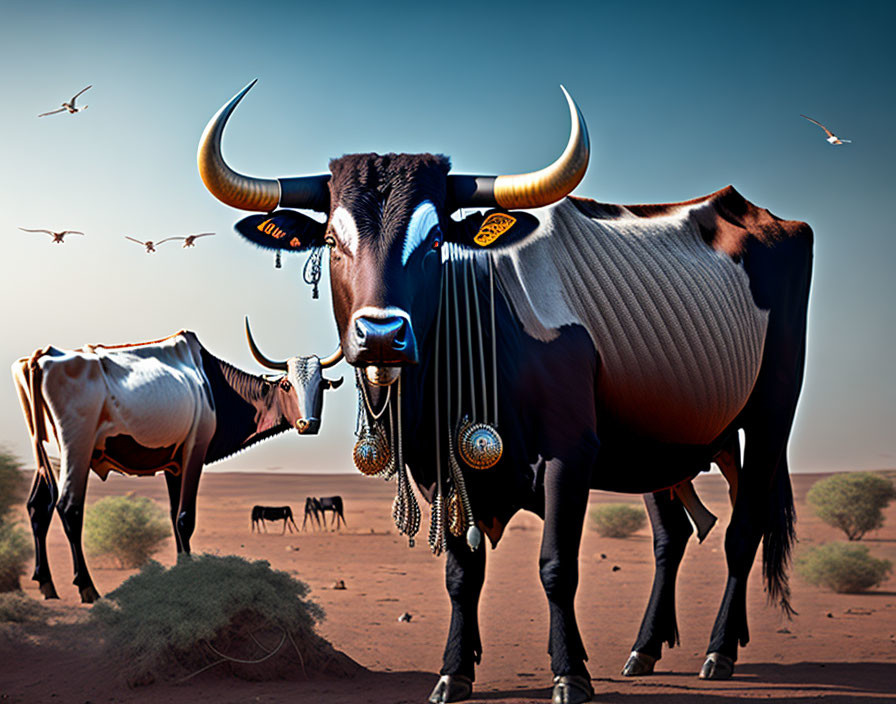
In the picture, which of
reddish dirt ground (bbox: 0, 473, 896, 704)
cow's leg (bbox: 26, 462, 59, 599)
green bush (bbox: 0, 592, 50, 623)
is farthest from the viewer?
cow's leg (bbox: 26, 462, 59, 599)

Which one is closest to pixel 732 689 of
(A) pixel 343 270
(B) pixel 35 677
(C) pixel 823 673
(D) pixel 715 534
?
(C) pixel 823 673

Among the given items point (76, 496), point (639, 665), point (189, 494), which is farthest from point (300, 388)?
point (639, 665)

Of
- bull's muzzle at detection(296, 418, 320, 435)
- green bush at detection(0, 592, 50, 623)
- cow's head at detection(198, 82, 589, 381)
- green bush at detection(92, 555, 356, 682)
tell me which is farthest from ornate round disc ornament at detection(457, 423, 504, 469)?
bull's muzzle at detection(296, 418, 320, 435)

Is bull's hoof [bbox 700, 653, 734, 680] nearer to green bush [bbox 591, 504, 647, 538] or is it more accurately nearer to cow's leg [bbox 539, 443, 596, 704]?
cow's leg [bbox 539, 443, 596, 704]

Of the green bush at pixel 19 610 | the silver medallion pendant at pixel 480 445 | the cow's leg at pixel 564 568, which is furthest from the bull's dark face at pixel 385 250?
the green bush at pixel 19 610

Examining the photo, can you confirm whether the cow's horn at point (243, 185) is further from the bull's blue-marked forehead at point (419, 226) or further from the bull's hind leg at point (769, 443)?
the bull's hind leg at point (769, 443)

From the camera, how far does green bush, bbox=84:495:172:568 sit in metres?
15.2

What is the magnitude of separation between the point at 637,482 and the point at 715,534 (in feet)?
71.7

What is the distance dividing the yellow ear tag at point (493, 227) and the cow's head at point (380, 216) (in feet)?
0.33

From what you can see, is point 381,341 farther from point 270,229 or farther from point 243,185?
point 243,185

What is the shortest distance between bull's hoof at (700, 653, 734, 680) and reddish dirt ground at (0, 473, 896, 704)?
14 cm

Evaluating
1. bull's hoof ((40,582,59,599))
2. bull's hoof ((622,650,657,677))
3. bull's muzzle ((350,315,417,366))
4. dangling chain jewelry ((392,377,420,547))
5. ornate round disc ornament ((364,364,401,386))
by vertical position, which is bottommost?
bull's hoof ((40,582,59,599))

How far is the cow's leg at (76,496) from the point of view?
9469 millimetres

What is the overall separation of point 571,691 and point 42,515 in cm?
765
